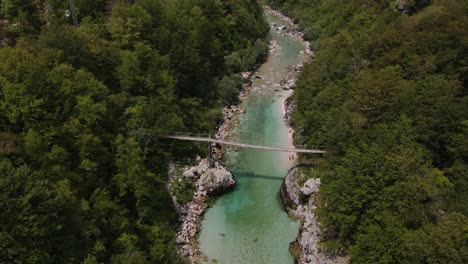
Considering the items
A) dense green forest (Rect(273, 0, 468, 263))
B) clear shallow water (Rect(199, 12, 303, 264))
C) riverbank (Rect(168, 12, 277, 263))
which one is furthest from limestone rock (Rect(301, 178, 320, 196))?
riverbank (Rect(168, 12, 277, 263))

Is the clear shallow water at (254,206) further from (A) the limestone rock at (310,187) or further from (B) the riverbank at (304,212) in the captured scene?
(A) the limestone rock at (310,187)

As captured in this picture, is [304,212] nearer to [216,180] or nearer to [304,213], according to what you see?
[304,213]

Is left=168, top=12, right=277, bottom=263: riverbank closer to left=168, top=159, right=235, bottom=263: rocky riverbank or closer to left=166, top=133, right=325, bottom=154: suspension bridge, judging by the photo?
left=168, top=159, right=235, bottom=263: rocky riverbank

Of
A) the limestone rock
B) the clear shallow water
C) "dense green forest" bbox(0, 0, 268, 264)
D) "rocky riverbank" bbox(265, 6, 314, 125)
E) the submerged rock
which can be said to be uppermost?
"dense green forest" bbox(0, 0, 268, 264)

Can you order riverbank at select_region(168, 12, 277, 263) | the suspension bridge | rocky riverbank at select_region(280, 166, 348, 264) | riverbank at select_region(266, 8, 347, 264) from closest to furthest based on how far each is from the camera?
rocky riverbank at select_region(280, 166, 348, 264) < riverbank at select_region(266, 8, 347, 264) < riverbank at select_region(168, 12, 277, 263) < the suspension bridge

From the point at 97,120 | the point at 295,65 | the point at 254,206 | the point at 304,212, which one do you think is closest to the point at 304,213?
the point at 304,212

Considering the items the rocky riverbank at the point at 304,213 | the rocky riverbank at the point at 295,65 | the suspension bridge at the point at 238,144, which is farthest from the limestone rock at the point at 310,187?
the rocky riverbank at the point at 295,65
